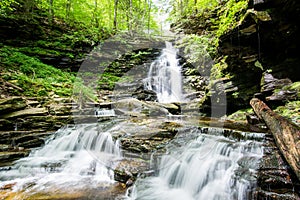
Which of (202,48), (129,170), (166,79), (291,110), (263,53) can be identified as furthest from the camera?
(166,79)

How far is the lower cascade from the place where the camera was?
3959 millimetres

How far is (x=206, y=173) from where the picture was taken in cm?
366

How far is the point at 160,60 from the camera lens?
600 inches

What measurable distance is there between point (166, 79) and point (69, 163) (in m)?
9.84

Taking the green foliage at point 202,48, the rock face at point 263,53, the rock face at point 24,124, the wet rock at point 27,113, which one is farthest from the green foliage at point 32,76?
the green foliage at point 202,48

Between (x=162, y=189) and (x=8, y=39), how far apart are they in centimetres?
1280

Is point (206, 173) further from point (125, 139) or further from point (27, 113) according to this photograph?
point (27, 113)

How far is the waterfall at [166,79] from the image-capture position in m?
12.7

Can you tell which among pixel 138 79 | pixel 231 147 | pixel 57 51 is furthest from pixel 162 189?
pixel 57 51

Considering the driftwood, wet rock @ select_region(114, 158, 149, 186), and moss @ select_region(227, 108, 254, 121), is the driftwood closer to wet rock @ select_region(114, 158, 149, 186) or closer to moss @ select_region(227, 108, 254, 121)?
wet rock @ select_region(114, 158, 149, 186)

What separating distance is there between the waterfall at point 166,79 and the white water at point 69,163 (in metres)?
7.10

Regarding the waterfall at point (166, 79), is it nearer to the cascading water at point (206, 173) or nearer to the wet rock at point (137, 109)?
the wet rock at point (137, 109)

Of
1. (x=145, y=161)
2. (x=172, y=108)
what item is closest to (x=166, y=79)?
(x=172, y=108)

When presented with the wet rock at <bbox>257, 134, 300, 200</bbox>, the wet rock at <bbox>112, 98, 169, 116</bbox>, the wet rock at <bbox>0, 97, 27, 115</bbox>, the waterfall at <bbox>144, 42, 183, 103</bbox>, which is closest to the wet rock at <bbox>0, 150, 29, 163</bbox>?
the wet rock at <bbox>0, 97, 27, 115</bbox>
